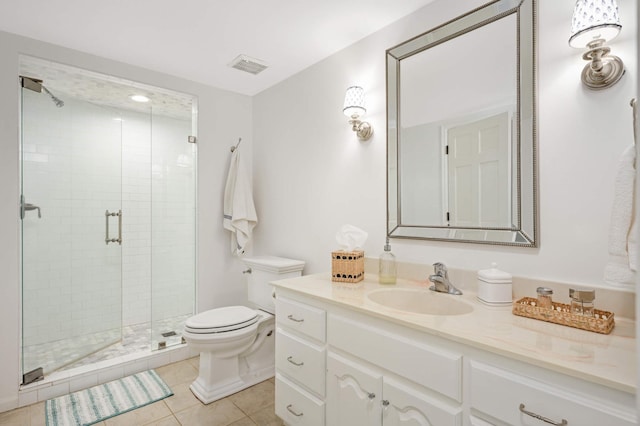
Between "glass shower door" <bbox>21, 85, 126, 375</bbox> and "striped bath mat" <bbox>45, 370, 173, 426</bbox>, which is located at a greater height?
"glass shower door" <bbox>21, 85, 126, 375</bbox>

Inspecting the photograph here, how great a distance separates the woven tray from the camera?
40.4 inches

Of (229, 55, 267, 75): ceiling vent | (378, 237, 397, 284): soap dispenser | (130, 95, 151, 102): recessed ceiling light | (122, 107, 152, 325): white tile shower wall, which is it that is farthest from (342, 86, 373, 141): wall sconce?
(122, 107, 152, 325): white tile shower wall

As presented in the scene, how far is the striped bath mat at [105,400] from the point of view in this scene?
194 centimetres

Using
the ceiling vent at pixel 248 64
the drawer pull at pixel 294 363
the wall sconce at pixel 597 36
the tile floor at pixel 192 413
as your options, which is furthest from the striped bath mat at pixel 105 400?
the wall sconce at pixel 597 36

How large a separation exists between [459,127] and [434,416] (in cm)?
125

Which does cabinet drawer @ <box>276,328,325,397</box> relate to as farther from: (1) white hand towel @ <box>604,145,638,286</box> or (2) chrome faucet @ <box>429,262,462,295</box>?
(1) white hand towel @ <box>604,145,638,286</box>

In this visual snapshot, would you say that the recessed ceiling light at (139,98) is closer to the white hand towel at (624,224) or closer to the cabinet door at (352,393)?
the cabinet door at (352,393)

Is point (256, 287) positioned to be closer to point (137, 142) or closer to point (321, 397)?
point (321, 397)

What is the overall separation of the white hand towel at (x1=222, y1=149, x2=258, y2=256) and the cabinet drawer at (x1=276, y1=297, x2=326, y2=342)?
1.22 m

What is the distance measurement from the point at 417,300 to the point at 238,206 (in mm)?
1770

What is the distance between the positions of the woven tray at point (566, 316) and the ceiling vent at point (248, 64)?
2241 mm

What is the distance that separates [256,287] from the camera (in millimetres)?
2584

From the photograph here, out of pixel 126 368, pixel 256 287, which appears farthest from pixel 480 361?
pixel 126 368

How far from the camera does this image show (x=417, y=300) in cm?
158
